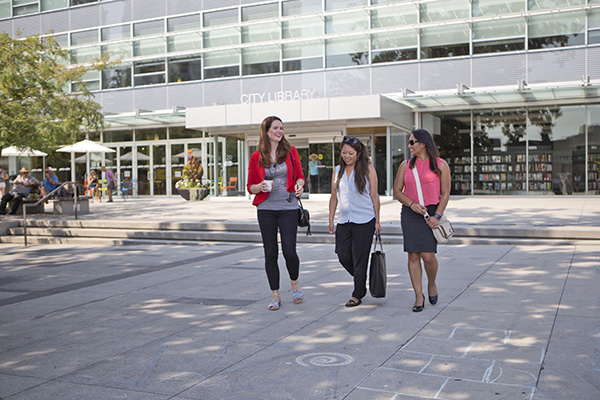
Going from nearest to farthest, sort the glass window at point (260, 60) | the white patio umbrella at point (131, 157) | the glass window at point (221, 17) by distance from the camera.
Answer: the glass window at point (260, 60)
the glass window at point (221, 17)
the white patio umbrella at point (131, 157)

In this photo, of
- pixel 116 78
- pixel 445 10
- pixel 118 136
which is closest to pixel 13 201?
pixel 118 136

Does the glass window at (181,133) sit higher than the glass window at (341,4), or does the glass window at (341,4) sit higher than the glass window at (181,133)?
the glass window at (341,4)

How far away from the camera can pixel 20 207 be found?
16.9 meters

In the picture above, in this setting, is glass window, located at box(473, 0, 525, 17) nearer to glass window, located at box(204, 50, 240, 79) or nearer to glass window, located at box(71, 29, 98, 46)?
glass window, located at box(204, 50, 240, 79)

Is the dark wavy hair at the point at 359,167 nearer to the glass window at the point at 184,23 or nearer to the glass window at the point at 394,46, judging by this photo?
the glass window at the point at 394,46

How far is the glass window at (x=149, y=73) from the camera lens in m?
29.1

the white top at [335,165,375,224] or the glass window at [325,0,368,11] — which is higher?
the glass window at [325,0,368,11]

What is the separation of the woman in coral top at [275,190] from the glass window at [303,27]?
822 inches

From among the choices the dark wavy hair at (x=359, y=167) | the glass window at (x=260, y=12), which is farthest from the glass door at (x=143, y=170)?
the dark wavy hair at (x=359, y=167)

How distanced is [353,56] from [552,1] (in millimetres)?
7826

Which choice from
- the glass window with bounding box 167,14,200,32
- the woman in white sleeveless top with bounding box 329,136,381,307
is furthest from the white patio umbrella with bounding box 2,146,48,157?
the woman in white sleeveless top with bounding box 329,136,381,307

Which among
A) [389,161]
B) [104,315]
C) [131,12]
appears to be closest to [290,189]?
[104,315]

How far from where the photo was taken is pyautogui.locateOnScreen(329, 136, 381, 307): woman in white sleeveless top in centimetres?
584

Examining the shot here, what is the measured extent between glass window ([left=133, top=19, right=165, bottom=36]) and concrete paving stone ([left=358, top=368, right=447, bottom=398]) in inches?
1094
